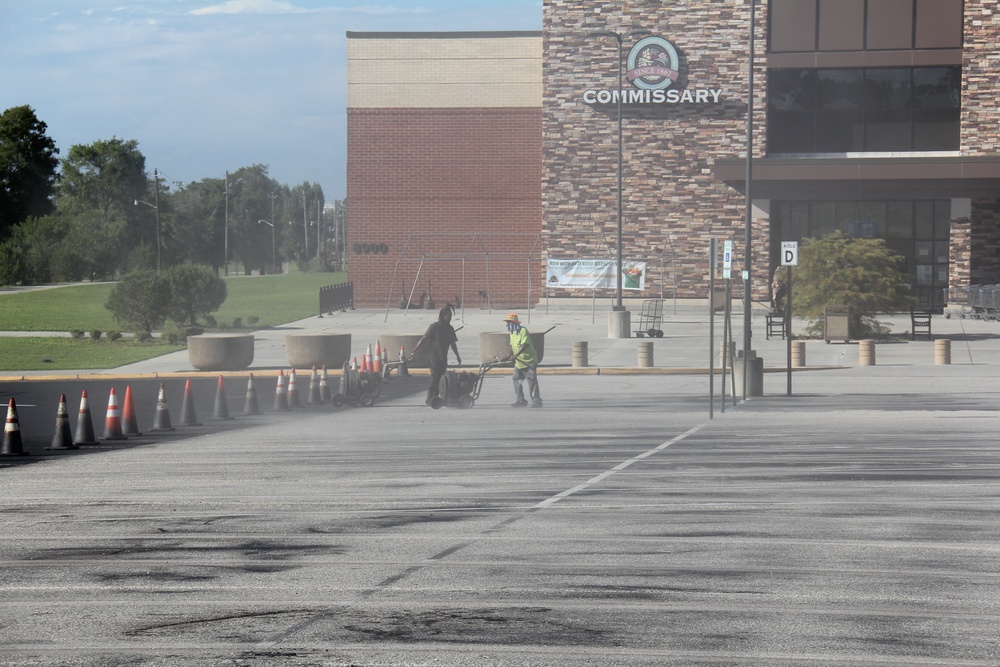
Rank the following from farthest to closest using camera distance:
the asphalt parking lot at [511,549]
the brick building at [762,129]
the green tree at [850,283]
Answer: the brick building at [762,129] → the green tree at [850,283] → the asphalt parking lot at [511,549]

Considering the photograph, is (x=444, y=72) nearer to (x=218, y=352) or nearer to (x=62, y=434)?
(x=218, y=352)

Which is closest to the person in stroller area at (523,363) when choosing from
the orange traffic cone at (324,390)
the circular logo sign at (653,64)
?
the orange traffic cone at (324,390)

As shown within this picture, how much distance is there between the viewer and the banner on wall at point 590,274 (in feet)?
164

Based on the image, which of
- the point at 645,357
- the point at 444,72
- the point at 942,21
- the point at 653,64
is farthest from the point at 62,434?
the point at 942,21

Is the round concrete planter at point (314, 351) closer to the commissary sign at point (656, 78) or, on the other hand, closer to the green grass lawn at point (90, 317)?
the green grass lawn at point (90, 317)

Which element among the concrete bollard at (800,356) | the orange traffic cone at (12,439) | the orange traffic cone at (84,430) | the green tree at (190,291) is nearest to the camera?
the orange traffic cone at (12,439)

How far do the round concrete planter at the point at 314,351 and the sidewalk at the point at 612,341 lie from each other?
97 cm

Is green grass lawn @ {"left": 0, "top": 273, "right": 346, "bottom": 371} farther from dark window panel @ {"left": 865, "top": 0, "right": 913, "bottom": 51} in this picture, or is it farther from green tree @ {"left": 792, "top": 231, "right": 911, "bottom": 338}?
dark window panel @ {"left": 865, "top": 0, "right": 913, "bottom": 51}

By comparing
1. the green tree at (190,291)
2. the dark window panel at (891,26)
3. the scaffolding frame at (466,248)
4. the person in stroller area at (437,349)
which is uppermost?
the dark window panel at (891,26)

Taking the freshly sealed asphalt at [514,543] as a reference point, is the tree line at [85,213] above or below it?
above

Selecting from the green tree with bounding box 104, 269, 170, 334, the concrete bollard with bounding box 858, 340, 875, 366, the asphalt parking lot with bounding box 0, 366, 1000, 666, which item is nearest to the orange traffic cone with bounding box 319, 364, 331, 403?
the asphalt parking lot with bounding box 0, 366, 1000, 666

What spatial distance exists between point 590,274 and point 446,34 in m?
15.4

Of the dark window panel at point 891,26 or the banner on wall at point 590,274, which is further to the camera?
the dark window panel at point 891,26

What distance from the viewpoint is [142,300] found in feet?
142
